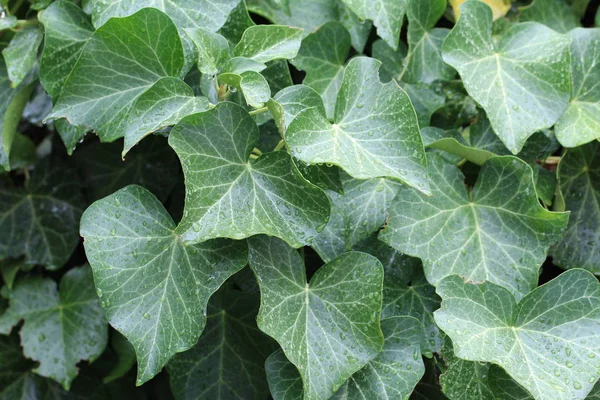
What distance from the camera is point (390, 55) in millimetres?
1151

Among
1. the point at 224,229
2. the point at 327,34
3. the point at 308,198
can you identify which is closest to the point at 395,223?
the point at 308,198

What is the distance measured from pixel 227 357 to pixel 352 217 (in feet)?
1.13

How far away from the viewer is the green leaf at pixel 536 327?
2.77 ft

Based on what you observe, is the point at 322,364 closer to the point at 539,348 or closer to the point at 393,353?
the point at 393,353

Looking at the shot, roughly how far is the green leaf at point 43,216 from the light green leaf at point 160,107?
20.0 inches

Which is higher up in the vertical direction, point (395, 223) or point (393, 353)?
point (395, 223)

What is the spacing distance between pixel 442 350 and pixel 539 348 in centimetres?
14

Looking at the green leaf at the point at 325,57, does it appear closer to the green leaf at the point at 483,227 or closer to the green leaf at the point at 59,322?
the green leaf at the point at 483,227

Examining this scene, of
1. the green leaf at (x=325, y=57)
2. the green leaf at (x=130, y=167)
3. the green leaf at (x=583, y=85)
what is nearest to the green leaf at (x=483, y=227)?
the green leaf at (x=583, y=85)

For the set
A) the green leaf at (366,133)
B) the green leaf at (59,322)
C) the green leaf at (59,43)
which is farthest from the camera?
the green leaf at (59,322)

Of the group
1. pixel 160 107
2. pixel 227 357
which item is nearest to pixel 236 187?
pixel 160 107

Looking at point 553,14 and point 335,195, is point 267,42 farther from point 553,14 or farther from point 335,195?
point 553,14

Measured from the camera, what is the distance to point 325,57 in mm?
1145

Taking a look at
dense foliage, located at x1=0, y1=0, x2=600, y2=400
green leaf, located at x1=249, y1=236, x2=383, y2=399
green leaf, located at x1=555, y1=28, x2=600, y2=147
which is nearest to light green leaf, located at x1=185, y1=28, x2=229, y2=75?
dense foliage, located at x1=0, y1=0, x2=600, y2=400
